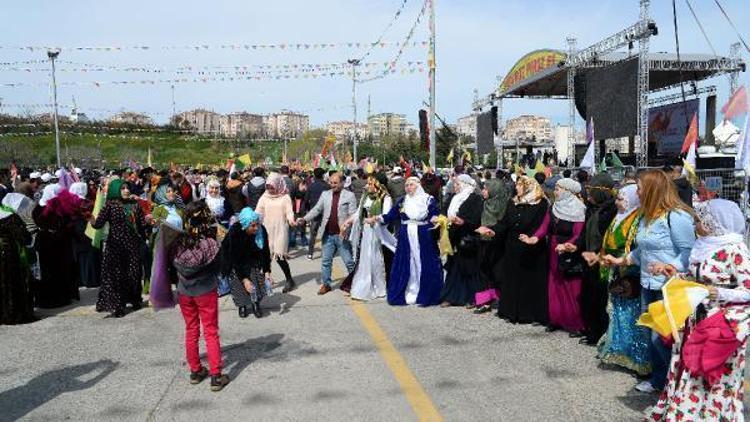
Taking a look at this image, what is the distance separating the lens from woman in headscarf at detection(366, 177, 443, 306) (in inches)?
299

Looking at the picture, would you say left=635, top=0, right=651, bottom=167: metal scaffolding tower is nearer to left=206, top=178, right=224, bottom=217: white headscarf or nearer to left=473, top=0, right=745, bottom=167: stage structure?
left=473, top=0, right=745, bottom=167: stage structure

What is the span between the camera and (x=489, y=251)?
722cm

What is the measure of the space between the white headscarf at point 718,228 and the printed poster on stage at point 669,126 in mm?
27054

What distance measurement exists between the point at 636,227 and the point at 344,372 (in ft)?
8.64

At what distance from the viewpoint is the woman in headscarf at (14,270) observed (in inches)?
275

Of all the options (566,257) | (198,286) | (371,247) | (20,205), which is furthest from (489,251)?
(20,205)

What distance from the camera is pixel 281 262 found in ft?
28.6

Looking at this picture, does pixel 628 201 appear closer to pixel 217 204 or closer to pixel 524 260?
pixel 524 260

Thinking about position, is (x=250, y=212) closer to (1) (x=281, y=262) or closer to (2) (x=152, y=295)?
(2) (x=152, y=295)

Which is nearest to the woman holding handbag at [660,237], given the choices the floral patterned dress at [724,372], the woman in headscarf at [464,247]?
the floral patterned dress at [724,372]

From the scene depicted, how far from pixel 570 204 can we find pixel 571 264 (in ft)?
1.98

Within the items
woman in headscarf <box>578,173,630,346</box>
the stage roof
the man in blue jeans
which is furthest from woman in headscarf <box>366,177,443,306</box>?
the stage roof

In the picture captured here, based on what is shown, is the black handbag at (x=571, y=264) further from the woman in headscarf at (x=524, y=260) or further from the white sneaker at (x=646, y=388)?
the white sneaker at (x=646, y=388)

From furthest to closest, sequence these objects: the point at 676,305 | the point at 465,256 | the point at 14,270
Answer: the point at 465,256, the point at 14,270, the point at 676,305
